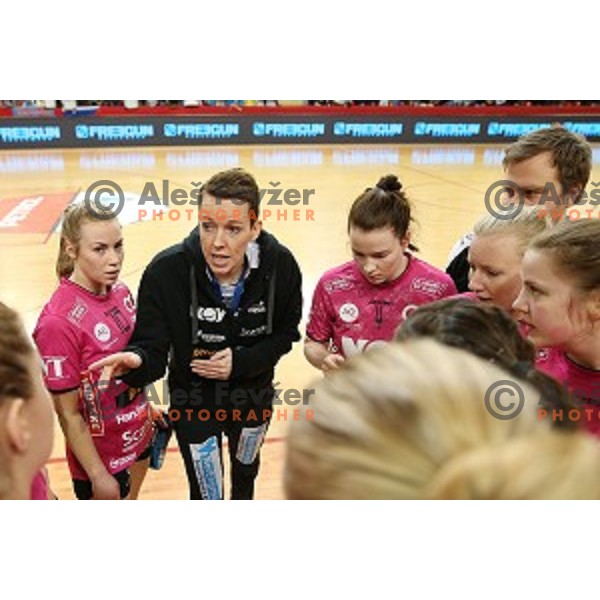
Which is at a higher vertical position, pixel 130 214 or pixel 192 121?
pixel 192 121

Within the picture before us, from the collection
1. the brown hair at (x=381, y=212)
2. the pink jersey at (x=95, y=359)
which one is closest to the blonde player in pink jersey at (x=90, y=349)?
the pink jersey at (x=95, y=359)

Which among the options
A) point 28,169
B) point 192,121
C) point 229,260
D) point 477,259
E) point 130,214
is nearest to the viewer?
point 477,259

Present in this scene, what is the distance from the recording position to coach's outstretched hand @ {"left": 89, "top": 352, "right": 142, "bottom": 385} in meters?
1.62

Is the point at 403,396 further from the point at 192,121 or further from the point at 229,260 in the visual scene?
the point at 192,121

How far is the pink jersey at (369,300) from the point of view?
1.80 metres

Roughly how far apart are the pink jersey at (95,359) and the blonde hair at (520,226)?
0.99 metres

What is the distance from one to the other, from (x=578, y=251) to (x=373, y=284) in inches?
25.6

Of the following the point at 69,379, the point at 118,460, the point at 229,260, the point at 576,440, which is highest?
the point at 576,440

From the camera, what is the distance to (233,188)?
5.59 feet

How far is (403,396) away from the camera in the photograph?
62cm

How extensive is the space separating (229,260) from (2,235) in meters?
4.72

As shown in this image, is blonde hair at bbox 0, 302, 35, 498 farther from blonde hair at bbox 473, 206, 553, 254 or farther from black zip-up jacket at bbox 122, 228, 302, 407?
blonde hair at bbox 473, 206, 553, 254
